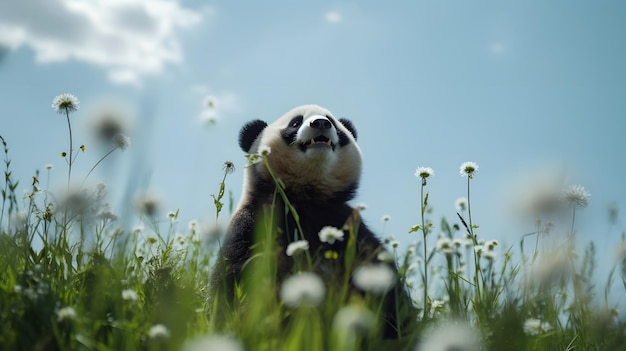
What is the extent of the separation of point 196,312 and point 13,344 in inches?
37.0

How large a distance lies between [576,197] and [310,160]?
2134mm

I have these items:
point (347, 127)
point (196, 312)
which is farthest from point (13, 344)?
point (347, 127)

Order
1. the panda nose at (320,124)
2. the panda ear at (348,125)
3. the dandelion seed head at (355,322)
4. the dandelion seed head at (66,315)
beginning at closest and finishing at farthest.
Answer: the dandelion seed head at (355,322) → the dandelion seed head at (66,315) → the panda nose at (320,124) → the panda ear at (348,125)

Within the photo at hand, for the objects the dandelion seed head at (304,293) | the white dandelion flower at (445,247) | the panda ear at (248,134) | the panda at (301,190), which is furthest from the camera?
the panda ear at (248,134)

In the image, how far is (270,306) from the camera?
2.92 metres

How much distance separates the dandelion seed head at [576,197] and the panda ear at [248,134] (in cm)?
298

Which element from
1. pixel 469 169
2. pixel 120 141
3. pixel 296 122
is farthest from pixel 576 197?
pixel 120 141

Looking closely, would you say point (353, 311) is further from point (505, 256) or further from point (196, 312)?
point (505, 256)

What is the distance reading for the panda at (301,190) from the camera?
443cm

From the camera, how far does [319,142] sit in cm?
539

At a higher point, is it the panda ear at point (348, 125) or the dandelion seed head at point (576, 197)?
the panda ear at point (348, 125)

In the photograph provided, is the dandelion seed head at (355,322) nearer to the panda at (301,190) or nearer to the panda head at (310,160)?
the panda at (301,190)

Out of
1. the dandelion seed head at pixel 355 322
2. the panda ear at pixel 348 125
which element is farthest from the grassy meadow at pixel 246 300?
the panda ear at pixel 348 125

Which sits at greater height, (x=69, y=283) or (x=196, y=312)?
(x=69, y=283)
